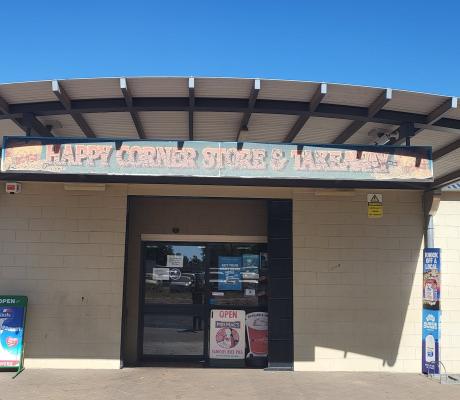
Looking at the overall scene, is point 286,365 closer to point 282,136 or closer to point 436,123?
point 282,136

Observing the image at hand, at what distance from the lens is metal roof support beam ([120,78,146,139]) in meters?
6.23

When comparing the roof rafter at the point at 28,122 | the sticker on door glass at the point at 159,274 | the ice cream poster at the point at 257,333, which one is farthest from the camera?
the sticker on door glass at the point at 159,274

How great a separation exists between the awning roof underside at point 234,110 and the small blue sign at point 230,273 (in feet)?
8.03

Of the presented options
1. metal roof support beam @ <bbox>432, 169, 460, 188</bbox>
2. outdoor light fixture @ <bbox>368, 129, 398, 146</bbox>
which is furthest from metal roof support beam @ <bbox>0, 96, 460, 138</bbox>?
metal roof support beam @ <bbox>432, 169, 460, 188</bbox>

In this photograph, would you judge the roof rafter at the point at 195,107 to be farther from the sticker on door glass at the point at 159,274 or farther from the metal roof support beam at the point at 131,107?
the sticker on door glass at the point at 159,274

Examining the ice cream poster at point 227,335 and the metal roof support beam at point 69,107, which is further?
the ice cream poster at point 227,335

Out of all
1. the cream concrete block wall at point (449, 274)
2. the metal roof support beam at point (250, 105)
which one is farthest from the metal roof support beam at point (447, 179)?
the metal roof support beam at point (250, 105)

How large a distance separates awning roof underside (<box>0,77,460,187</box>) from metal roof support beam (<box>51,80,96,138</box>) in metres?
0.01

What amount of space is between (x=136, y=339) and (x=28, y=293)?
2.01 meters

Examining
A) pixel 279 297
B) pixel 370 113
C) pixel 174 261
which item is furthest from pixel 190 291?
pixel 370 113

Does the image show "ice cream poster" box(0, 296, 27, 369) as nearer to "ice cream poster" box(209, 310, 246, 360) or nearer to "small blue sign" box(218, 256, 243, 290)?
"ice cream poster" box(209, 310, 246, 360)

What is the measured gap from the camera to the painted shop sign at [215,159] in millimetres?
6668

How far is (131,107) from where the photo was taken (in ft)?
22.4

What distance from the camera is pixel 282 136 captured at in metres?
8.27
